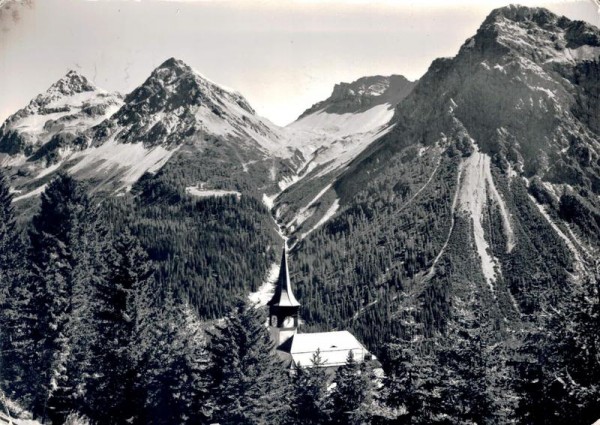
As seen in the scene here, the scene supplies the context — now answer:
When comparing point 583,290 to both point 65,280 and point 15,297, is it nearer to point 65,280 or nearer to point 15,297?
point 65,280

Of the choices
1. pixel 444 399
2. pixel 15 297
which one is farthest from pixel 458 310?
pixel 15 297

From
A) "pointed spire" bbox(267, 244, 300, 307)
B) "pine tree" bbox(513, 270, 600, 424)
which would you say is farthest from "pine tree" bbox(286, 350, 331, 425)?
"pointed spire" bbox(267, 244, 300, 307)

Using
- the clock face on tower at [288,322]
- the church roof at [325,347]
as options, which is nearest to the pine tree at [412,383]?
the church roof at [325,347]

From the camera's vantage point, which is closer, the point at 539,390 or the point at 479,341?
the point at 539,390

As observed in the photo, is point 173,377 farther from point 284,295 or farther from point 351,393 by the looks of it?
point 284,295

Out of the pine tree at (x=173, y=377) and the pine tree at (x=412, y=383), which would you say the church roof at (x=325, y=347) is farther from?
the pine tree at (x=412, y=383)

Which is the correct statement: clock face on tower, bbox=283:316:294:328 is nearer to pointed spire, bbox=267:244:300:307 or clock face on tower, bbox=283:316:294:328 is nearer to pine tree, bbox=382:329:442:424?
pointed spire, bbox=267:244:300:307
